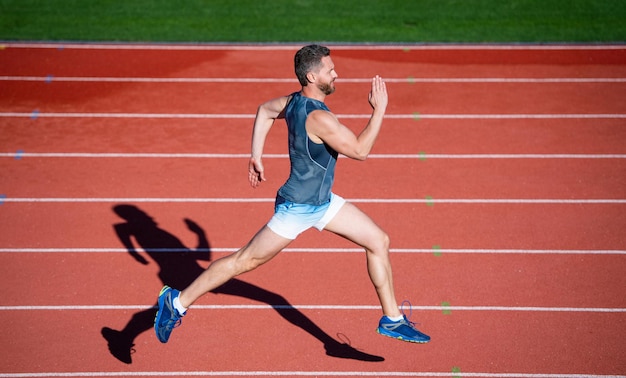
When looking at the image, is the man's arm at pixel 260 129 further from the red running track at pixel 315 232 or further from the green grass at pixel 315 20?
the green grass at pixel 315 20

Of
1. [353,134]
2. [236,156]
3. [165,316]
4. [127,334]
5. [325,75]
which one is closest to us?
[353,134]

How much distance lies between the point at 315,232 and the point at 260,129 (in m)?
2.52

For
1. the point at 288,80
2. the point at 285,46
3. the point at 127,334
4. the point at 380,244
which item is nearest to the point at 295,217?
the point at 380,244

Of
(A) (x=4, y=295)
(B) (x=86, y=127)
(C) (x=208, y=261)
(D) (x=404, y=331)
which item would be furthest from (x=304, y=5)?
(D) (x=404, y=331)

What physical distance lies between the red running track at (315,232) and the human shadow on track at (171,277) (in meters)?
0.02

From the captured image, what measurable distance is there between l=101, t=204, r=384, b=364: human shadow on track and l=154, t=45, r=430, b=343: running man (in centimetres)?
99

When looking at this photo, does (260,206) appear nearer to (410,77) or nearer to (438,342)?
(438,342)

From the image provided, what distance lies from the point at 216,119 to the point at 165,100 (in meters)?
0.85

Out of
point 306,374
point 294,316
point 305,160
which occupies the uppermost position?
point 305,160

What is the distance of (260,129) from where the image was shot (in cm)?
500

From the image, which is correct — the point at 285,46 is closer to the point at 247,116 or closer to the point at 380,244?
the point at 247,116

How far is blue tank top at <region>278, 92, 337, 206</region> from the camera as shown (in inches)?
179

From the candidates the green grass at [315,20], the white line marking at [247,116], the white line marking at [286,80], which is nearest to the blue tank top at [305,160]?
the white line marking at [247,116]

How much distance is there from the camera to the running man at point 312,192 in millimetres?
4430
